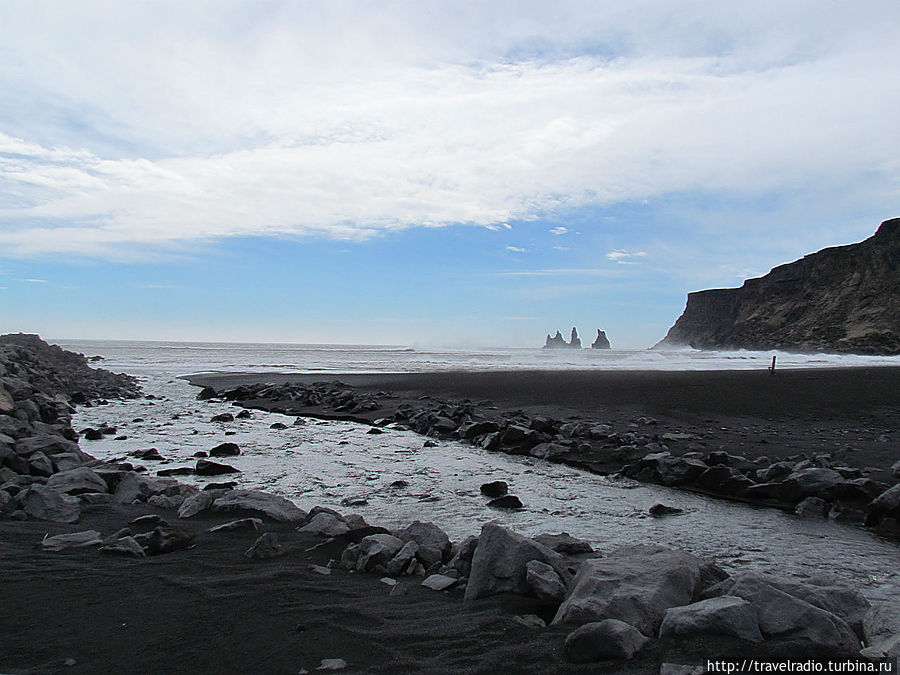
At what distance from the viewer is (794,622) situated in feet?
10.6

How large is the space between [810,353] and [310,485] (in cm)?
6104

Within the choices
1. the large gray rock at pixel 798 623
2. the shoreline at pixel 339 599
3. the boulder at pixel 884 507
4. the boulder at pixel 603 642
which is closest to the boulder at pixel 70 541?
the shoreline at pixel 339 599

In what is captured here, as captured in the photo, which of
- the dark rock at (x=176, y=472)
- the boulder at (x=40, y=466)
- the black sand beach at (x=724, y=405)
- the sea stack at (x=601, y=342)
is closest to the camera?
the boulder at (x=40, y=466)

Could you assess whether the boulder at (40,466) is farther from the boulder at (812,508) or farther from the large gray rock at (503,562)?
the boulder at (812,508)

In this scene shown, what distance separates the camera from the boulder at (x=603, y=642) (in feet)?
10.1

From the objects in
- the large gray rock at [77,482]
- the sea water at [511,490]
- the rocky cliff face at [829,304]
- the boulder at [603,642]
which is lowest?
the sea water at [511,490]

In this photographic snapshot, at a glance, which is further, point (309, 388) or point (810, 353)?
point (810, 353)

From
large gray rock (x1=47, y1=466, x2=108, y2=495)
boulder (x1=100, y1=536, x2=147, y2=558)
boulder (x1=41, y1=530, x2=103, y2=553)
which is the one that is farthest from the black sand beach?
large gray rock (x1=47, y1=466, x2=108, y2=495)

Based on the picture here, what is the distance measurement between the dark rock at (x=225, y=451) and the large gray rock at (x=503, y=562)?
25.5 feet

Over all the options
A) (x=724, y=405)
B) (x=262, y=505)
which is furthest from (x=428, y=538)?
(x=724, y=405)

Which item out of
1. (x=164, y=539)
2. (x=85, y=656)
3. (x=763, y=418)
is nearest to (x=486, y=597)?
(x=85, y=656)

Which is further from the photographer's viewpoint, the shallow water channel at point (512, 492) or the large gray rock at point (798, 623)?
the shallow water channel at point (512, 492)

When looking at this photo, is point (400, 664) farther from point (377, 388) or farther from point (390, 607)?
point (377, 388)

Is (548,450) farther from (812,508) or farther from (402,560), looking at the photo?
(402,560)
